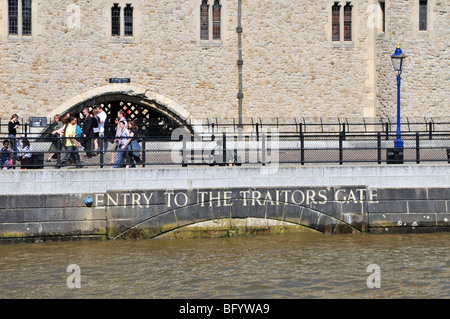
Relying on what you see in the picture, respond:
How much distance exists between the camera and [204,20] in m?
34.1

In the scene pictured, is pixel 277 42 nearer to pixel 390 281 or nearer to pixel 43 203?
pixel 43 203

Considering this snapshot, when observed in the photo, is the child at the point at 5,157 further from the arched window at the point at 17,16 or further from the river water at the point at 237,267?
the arched window at the point at 17,16

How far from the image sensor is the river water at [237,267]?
16.4 meters

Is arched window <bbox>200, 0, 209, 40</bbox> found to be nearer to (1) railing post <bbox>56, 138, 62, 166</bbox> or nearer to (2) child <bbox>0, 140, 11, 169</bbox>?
(1) railing post <bbox>56, 138, 62, 166</bbox>

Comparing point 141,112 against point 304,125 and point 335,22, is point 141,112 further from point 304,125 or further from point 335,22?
point 335,22

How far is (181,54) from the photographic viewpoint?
33781 mm

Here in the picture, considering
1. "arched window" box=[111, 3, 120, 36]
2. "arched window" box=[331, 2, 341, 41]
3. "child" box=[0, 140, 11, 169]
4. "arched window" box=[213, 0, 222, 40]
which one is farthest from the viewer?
"arched window" box=[331, 2, 341, 41]

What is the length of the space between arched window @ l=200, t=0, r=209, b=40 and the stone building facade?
0.04 m

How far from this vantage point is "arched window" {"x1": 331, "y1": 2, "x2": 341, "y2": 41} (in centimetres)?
3488

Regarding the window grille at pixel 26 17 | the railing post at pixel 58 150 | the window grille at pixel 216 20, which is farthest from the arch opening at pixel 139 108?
the railing post at pixel 58 150

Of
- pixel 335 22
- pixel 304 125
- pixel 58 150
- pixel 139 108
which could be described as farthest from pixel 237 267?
pixel 335 22

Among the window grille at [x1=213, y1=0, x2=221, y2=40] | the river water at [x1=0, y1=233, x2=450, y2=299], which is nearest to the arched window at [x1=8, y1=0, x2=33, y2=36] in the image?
the window grille at [x1=213, y1=0, x2=221, y2=40]

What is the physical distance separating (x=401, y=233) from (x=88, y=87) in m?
15.7

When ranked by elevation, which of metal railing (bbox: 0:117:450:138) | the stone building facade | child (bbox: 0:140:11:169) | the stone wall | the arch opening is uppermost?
the stone building facade
